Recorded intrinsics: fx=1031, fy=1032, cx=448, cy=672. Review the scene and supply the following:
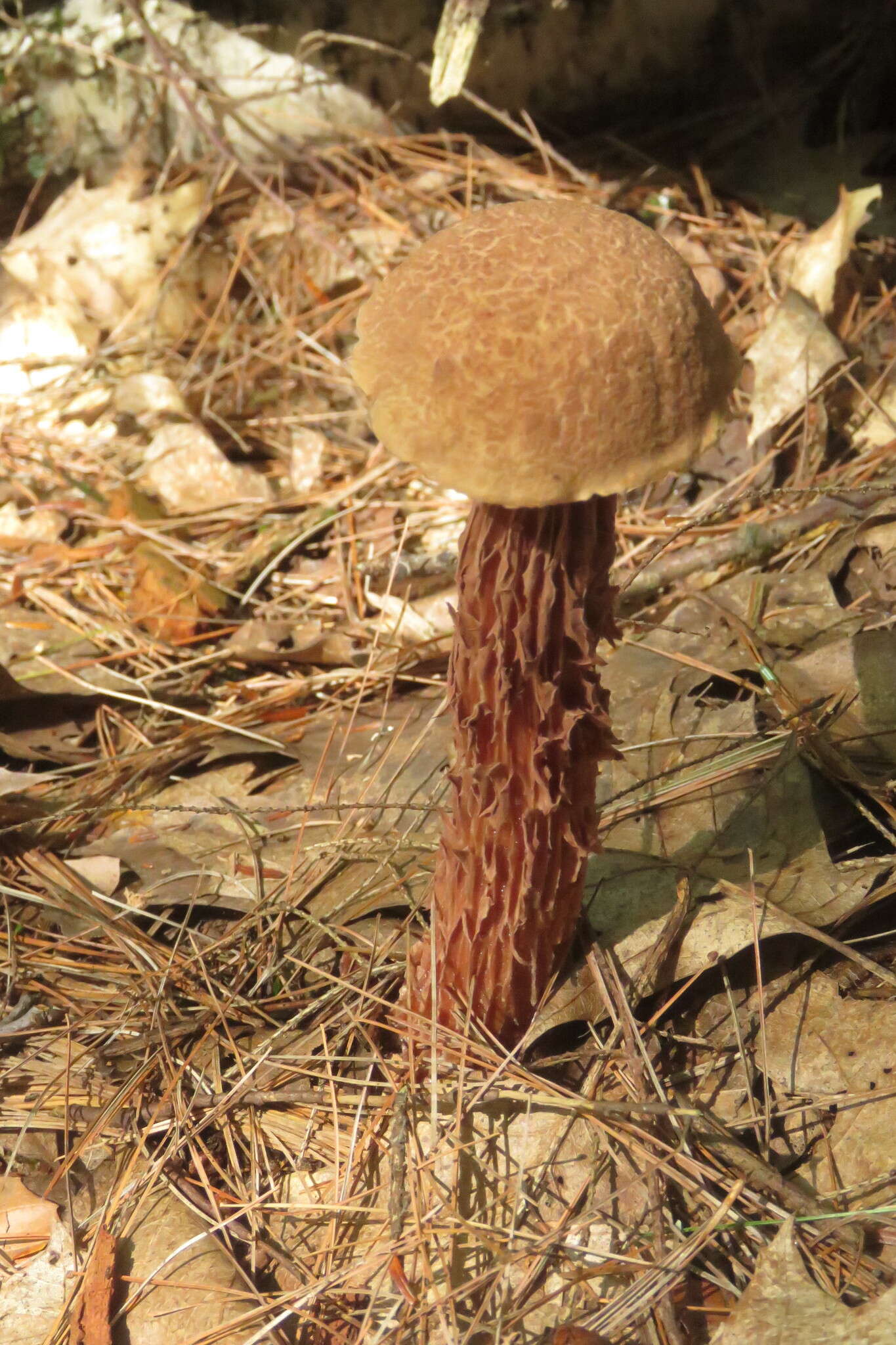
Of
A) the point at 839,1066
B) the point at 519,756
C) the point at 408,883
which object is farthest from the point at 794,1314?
the point at 408,883

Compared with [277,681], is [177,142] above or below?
above

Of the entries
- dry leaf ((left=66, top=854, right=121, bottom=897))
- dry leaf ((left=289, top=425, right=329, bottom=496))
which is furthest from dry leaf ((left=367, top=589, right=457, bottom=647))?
dry leaf ((left=66, top=854, right=121, bottom=897))

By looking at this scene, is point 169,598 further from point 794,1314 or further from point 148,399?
point 794,1314

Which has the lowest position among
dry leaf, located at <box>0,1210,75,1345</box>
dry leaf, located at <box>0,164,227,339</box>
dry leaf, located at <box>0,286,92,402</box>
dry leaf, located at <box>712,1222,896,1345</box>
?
dry leaf, located at <box>0,1210,75,1345</box>

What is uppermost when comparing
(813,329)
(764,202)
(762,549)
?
(764,202)

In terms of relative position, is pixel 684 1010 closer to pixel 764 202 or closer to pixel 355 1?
pixel 764 202

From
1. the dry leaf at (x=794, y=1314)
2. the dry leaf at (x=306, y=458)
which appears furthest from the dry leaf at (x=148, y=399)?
the dry leaf at (x=794, y=1314)

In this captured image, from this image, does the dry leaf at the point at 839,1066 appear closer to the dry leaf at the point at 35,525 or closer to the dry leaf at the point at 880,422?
the dry leaf at the point at 880,422

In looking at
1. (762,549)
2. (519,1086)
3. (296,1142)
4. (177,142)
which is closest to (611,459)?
(519,1086)

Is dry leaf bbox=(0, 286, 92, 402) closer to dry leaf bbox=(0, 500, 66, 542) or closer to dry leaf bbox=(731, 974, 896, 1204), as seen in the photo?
dry leaf bbox=(0, 500, 66, 542)
